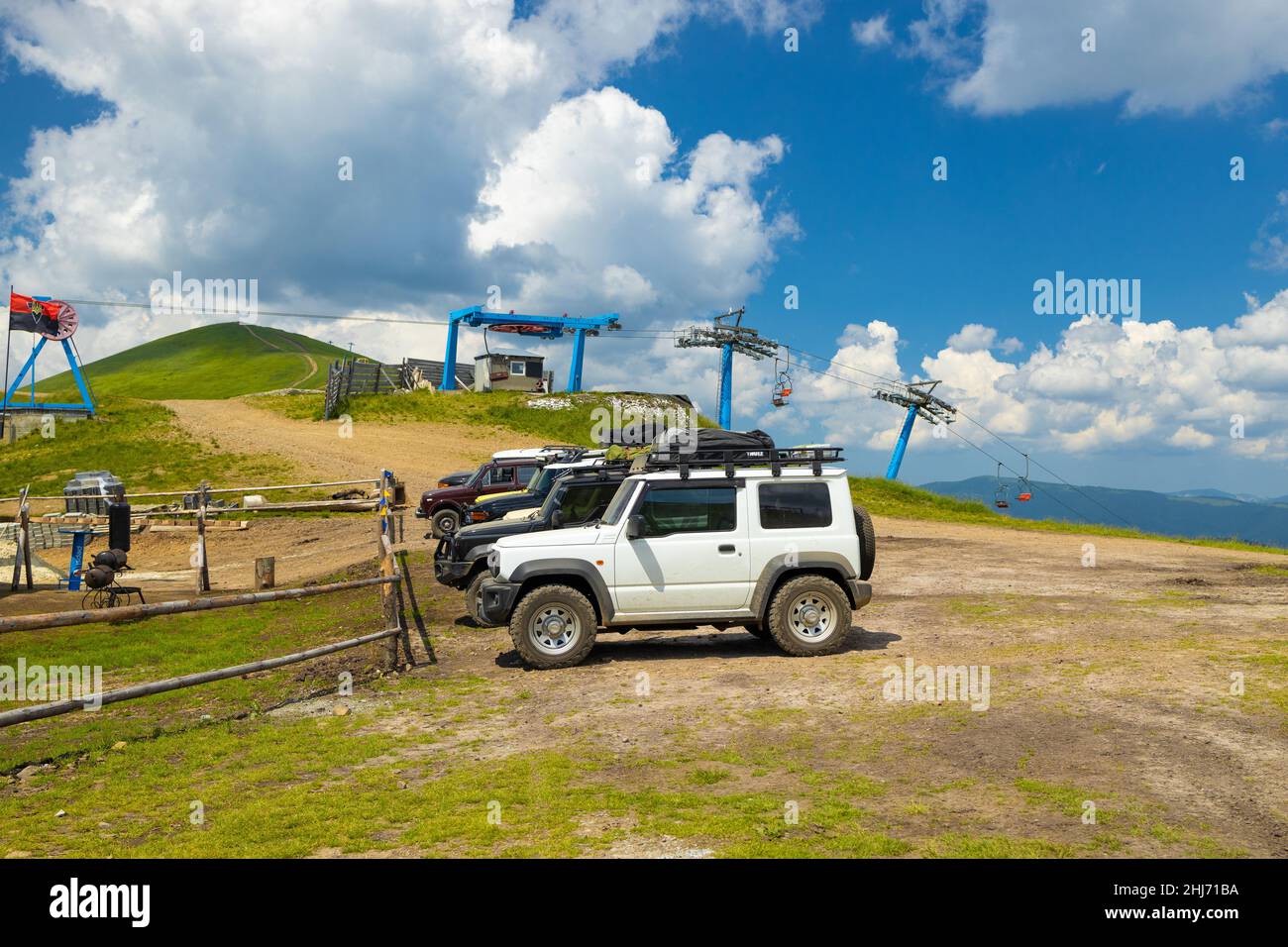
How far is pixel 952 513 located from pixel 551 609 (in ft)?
99.8

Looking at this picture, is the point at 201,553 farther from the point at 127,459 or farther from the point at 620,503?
the point at 127,459

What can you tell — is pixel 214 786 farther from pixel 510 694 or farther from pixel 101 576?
pixel 101 576

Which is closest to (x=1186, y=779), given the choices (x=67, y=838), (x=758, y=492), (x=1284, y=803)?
(x=1284, y=803)

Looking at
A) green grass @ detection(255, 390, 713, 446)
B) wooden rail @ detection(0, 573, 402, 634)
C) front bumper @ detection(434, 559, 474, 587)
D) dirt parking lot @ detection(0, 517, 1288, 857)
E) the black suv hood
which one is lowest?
dirt parking lot @ detection(0, 517, 1288, 857)

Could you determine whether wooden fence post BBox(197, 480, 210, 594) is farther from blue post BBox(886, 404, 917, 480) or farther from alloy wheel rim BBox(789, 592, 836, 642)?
blue post BBox(886, 404, 917, 480)

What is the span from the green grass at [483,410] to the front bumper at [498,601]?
36.2 meters

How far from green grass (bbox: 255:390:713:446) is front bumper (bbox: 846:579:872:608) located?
36.4m

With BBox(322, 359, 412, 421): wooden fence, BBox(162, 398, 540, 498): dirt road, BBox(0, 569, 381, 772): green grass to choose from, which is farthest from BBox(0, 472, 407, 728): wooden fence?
BBox(322, 359, 412, 421): wooden fence

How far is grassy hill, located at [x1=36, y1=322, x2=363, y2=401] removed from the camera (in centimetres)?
12562

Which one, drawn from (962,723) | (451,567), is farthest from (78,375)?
(962,723)

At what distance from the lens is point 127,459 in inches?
1401
